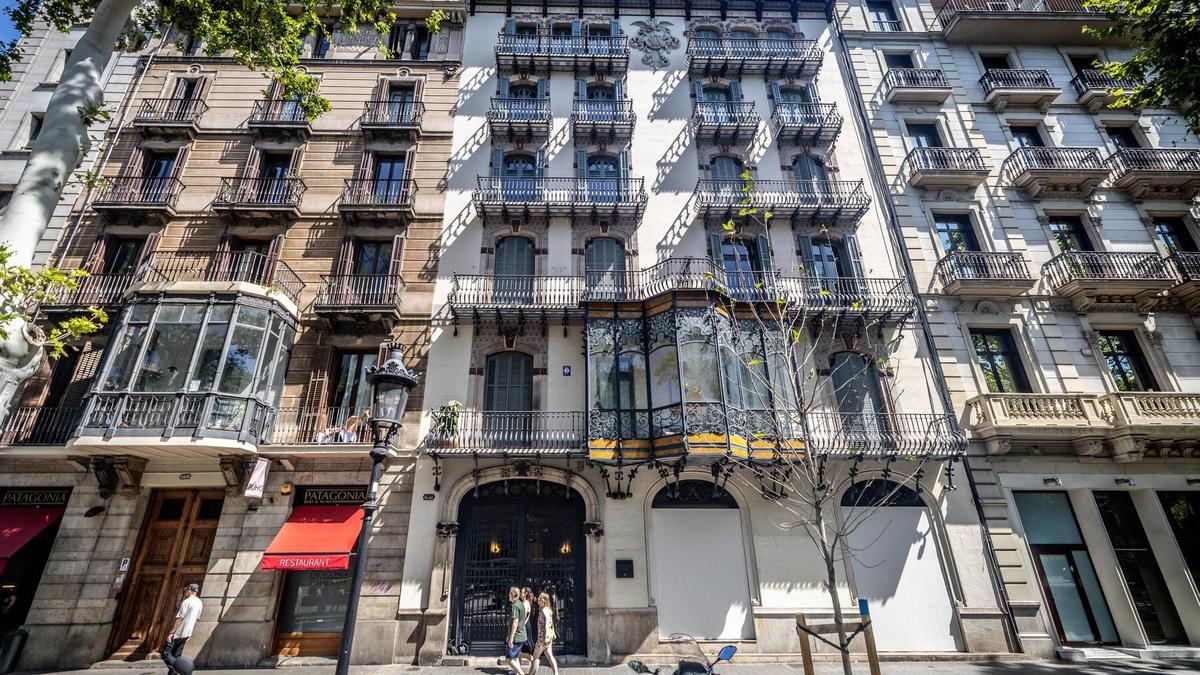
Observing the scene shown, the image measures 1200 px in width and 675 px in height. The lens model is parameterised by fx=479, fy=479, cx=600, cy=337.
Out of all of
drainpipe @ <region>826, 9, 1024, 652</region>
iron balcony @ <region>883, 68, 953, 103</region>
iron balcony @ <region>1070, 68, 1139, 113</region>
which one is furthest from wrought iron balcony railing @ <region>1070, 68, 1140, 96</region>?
drainpipe @ <region>826, 9, 1024, 652</region>

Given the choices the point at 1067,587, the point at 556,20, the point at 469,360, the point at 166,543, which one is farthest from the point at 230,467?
the point at 1067,587

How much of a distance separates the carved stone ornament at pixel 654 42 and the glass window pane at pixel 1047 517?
18.8 m

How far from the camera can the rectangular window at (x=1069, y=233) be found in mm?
15805

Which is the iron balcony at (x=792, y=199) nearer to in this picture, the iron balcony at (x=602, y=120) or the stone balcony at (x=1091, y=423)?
Answer: the iron balcony at (x=602, y=120)

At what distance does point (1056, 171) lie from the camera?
15.9 meters

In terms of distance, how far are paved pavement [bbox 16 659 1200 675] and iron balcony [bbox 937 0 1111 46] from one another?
20.9 metres

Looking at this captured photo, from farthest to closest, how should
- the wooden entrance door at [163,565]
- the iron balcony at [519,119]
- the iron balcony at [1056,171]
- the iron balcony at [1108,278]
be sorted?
the iron balcony at [519,119] → the iron balcony at [1056,171] → the iron balcony at [1108,278] → the wooden entrance door at [163,565]

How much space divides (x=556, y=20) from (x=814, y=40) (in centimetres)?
1056

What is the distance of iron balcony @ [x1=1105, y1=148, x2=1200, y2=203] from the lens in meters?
15.9

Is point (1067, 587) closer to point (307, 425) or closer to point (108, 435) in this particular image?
point (307, 425)

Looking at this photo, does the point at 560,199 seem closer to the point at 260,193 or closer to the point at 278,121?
the point at 260,193

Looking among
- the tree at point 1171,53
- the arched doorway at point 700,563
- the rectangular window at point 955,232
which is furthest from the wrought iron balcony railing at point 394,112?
the tree at point 1171,53

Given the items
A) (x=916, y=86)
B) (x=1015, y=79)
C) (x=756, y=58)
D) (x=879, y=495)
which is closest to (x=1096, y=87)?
(x=1015, y=79)

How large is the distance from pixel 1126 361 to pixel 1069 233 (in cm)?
448
